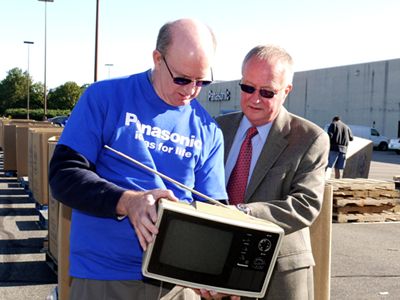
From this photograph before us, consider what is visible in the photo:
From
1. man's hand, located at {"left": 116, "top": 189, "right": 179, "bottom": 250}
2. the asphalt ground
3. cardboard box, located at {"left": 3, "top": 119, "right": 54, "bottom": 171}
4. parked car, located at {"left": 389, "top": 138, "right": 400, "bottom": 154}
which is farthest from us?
parked car, located at {"left": 389, "top": 138, "right": 400, "bottom": 154}

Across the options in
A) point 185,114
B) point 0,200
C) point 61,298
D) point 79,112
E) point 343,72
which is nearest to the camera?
point 79,112

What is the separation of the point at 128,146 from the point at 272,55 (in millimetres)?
931

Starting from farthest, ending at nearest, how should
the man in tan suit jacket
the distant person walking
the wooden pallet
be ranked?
1. the distant person walking
2. the wooden pallet
3. the man in tan suit jacket

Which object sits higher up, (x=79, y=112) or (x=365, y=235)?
(x=79, y=112)

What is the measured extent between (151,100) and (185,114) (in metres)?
0.13

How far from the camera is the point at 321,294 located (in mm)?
2822

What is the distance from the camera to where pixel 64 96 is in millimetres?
90312

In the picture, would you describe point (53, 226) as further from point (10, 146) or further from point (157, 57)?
point (10, 146)

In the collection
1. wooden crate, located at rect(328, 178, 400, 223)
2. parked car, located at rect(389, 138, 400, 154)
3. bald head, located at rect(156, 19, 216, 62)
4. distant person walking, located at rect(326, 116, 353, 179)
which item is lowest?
parked car, located at rect(389, 138, 400, 154)

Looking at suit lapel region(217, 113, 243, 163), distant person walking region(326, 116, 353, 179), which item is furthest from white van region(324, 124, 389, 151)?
suit lapel region(217, 113, 243, 163)

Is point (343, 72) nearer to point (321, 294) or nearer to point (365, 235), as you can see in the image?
point (365, 235)

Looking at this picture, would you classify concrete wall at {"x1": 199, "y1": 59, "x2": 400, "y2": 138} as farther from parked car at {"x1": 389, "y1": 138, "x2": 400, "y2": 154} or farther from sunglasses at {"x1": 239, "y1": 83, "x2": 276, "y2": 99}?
sunglasses at {"x1": 239, "y1": 83, "x2": 276, "y2": 99}

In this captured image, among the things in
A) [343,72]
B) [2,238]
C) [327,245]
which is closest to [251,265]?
[327,245]

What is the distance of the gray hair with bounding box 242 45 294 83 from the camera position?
7.88 ft
